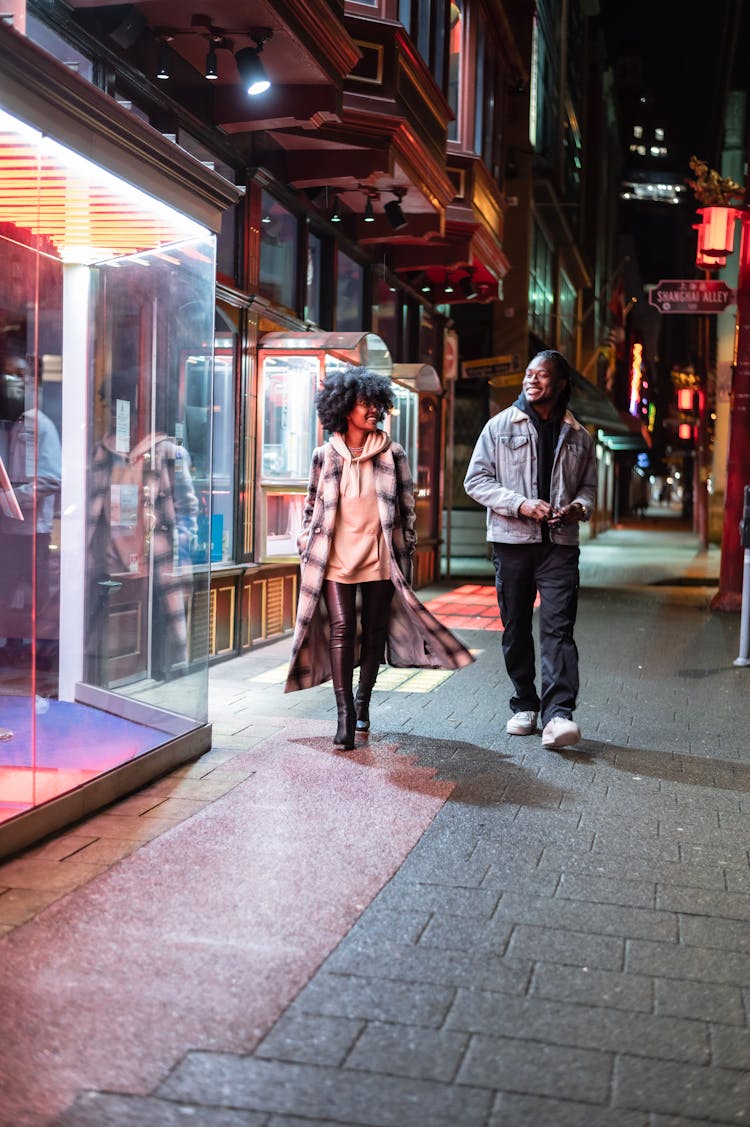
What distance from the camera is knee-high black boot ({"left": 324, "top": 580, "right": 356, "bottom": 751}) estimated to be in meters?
7.04

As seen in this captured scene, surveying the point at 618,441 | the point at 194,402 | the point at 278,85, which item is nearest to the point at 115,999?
the point at 194,402

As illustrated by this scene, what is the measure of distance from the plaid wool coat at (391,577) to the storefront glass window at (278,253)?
17.1 ft

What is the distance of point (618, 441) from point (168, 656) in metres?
54.3

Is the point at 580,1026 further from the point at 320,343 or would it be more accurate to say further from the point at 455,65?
the point at 455,65

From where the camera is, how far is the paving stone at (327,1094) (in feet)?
9.68

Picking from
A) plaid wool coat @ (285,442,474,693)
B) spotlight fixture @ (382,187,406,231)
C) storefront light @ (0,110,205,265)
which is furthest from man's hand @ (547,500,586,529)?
spotlight fixture @ (382,187,406,231)

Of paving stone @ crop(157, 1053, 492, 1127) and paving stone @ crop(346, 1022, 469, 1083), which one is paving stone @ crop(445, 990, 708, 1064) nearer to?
paving stone @ crop(346, 1022, 469, 1083)

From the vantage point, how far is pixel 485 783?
6.34 meters

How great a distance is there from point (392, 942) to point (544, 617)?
3578mm

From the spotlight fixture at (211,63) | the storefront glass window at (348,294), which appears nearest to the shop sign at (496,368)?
the storefront glass window at (348,294)

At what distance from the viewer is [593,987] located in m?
3.76

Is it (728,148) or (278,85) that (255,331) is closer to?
(278,85)

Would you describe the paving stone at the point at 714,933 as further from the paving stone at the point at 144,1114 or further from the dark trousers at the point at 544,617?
the dark trousers at the point at 544,617

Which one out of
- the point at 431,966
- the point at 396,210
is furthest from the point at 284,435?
the point at 431,966
